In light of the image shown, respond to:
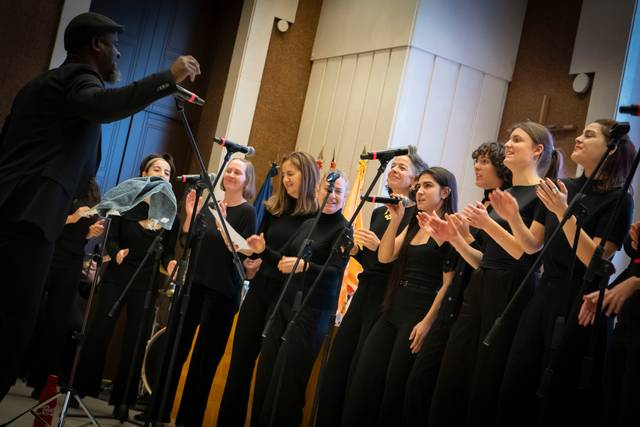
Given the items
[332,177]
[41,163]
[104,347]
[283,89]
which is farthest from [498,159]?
[283,89]

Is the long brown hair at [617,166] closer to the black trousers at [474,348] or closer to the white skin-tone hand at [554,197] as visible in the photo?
the white skin-tone hand at [554,197]

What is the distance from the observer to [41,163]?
8.58 ft

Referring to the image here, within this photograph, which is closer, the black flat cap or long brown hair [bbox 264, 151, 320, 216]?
the black flat cap

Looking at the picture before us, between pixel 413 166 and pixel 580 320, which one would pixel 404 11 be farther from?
Result: pixel 580 320

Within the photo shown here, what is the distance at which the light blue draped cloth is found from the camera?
13.3 ft

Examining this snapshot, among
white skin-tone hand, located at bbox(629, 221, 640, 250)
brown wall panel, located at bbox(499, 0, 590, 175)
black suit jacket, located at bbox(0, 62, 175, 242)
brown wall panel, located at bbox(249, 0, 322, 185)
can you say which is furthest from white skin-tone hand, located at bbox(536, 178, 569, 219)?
brown wall panel, located at bbox(249, 0, 322, 185)

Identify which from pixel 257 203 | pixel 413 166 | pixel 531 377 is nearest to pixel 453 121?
pixel 257 203

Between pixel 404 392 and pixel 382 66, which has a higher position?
pixel 382 66

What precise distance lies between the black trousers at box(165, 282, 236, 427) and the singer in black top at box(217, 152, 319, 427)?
0.15 metres

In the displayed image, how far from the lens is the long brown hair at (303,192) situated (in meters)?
4.45

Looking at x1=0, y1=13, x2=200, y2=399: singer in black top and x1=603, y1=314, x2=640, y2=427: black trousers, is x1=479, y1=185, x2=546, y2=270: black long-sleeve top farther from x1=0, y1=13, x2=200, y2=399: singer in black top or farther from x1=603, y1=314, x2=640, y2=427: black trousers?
x1=0, y1=13, x2=200, y2=399: singer in black top

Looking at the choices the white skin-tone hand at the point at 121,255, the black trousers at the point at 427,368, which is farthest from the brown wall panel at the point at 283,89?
the black trousers at the point at 427,368

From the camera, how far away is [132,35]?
765 centimetres

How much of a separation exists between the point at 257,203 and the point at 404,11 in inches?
91.8
